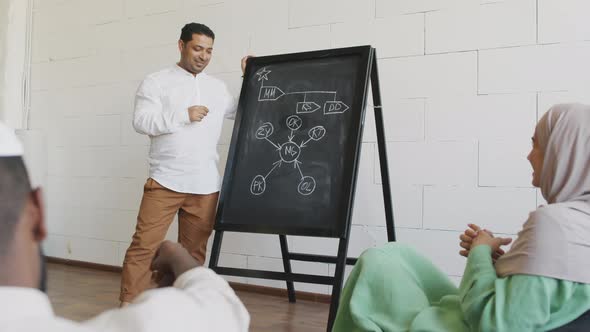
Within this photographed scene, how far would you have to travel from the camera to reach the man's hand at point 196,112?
124 inches

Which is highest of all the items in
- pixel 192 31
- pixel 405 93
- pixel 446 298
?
pixel 192 31

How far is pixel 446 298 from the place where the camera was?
1.71m

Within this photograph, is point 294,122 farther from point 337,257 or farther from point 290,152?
point 337,257

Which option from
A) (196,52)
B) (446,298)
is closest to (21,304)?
(446,298)

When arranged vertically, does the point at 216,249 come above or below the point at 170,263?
below

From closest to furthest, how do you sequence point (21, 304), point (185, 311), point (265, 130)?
point (21, 304)
point (185, 311)
point (265, 130)

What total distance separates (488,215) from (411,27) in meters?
1.07

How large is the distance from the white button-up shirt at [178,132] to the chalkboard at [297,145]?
0.93 ft

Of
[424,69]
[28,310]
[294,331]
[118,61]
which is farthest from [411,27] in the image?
[28,310]

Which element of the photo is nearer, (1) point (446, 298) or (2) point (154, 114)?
(1) point (446, 298)

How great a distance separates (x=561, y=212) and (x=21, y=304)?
120 centimetres

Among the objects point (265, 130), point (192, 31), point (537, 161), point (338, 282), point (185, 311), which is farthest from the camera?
point (192, 31)

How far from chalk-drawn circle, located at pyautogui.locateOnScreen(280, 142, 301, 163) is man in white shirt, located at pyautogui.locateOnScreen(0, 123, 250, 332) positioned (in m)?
2.21

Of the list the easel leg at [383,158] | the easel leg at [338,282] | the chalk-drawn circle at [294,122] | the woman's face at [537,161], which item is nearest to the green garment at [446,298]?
the woman's face at [537,161]
